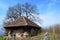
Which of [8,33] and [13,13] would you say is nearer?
[8,33]

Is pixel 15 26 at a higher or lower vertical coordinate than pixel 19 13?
lower

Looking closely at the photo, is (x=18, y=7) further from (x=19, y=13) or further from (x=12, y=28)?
(x=12, y=28)

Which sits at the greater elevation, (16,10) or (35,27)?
(16,10)

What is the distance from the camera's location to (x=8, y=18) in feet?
140

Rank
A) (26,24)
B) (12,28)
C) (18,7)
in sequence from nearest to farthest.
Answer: (26,24)
(12,28)
(18,7)

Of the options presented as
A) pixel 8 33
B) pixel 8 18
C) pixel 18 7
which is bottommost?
pixel 8 33

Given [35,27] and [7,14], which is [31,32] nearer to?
[35,27]

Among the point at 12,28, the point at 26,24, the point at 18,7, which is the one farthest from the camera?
the point at 18,7

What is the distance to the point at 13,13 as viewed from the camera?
42.0m

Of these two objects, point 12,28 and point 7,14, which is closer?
point 12,28

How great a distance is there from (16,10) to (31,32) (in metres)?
12.4

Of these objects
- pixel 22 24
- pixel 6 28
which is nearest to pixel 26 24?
pixel 22 24

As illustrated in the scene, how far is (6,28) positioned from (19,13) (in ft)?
30.9

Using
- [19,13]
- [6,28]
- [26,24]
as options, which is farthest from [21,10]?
[26,24]
